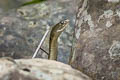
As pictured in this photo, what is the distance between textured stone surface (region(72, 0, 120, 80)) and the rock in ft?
1.70

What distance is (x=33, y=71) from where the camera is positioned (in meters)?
2.75

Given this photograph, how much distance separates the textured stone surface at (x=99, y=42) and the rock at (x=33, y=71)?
517 millimetres

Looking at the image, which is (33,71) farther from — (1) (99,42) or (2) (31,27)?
(2) (31,27)

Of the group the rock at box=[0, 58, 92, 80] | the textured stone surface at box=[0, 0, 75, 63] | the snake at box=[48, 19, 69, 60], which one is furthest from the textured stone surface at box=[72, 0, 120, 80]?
the textured stone surface at box=[0, 0, 75, 63]

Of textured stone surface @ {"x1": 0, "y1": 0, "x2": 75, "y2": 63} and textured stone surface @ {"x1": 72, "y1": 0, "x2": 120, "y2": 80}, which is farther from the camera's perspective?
textured stone surface @ {"x1": 0, "y1": 0, "x2": 75, "y2": 63}

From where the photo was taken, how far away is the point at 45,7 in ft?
23.2

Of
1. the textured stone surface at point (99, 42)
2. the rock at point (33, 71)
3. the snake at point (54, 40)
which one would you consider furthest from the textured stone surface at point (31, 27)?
the rock at point (33, 71)

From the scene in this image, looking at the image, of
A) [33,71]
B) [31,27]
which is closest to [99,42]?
[33,71]

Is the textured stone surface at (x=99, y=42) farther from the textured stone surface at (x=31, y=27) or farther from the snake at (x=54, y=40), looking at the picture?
the textured stone surface at (x=31, y=27)

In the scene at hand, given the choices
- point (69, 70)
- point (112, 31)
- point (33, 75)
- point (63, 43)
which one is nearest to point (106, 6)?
point (112, 31)

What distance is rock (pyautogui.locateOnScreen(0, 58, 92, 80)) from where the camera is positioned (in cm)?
266

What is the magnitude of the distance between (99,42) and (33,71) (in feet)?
3.22

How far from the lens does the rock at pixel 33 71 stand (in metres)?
2.66

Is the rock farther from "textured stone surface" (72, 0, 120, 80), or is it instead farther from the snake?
the snake
